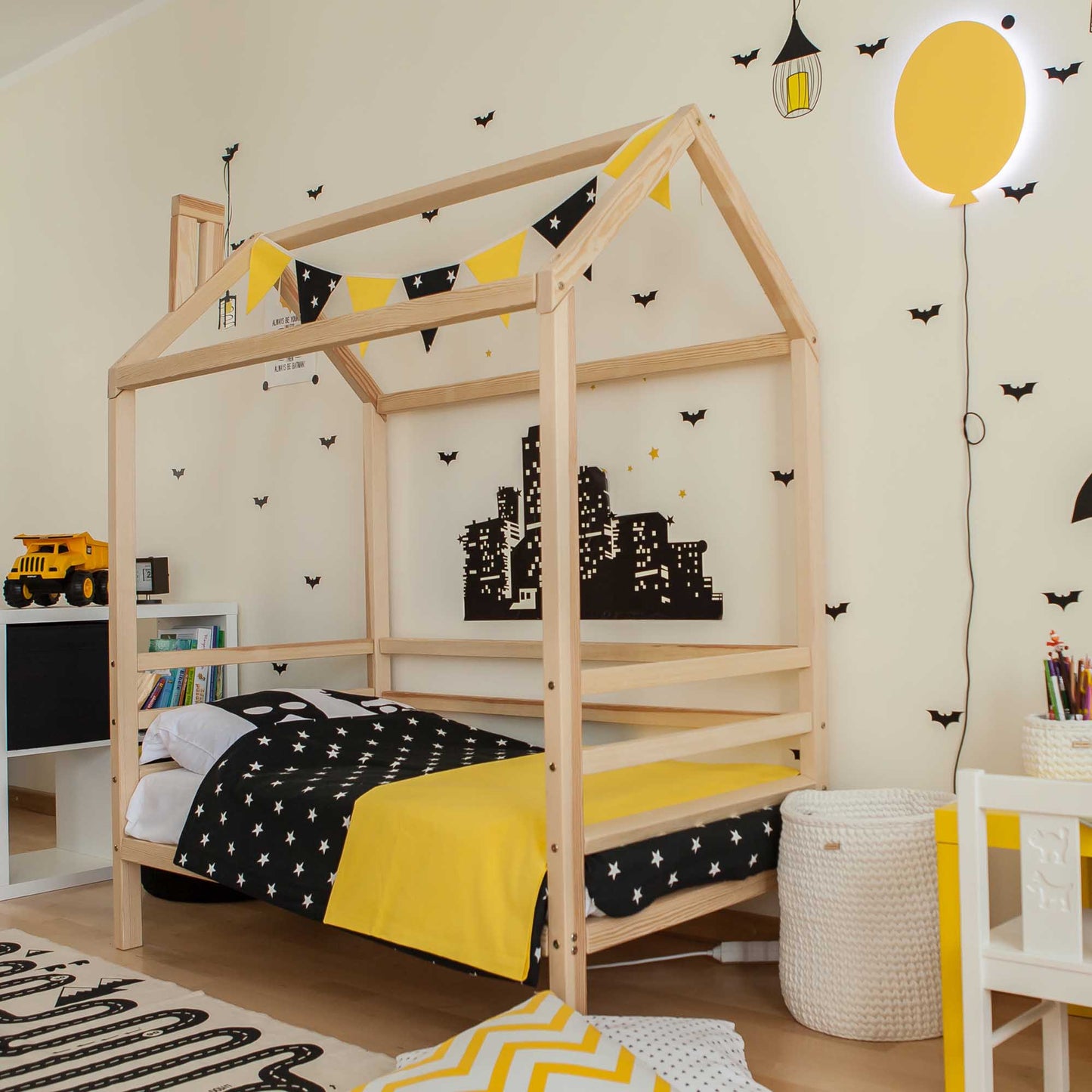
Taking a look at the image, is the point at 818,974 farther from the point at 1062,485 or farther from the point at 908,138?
the point at 908,138

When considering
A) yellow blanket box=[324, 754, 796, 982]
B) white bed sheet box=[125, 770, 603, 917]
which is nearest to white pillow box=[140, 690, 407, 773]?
white bed sheet box=[125, 770, 603, 917]

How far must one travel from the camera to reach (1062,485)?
2.02 metres

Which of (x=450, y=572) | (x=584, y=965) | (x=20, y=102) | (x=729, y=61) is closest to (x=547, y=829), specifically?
(x=584, y=965)

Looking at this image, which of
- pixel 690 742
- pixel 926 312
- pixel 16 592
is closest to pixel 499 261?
pixel 926 312

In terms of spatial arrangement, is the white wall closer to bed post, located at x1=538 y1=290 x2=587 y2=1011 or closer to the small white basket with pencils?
the small white basket with pencils

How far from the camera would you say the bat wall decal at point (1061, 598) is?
6.56 ft

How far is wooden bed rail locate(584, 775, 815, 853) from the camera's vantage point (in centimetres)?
170

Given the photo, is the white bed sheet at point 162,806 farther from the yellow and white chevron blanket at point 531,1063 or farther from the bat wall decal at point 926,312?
the bat wall decal at point 926,312

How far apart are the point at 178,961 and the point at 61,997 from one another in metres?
0.28

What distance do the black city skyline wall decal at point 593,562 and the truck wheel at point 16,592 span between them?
127cm

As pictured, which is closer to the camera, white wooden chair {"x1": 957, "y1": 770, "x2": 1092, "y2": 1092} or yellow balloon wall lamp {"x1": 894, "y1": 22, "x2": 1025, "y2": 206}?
white wooden chair {"x1": 957, "y1": 770, "x2": 1092, "y2": 1092}

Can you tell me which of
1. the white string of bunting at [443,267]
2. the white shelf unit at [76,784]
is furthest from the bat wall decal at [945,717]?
the white shelf unit at [76,784]

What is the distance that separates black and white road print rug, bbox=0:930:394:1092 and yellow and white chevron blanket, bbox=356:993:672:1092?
239mm

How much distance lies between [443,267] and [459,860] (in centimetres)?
142
